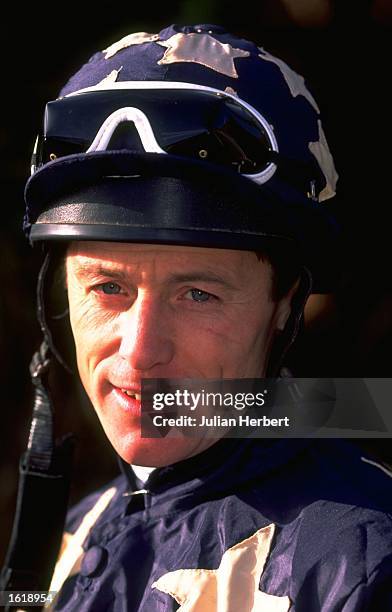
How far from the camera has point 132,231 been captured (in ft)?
6.36

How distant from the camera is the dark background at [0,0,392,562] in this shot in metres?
3.58

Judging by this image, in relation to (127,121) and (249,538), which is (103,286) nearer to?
(127,121)

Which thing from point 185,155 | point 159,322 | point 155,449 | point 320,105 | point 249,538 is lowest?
point 249,538

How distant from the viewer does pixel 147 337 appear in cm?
193

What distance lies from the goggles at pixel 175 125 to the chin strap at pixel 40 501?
0.78 meters

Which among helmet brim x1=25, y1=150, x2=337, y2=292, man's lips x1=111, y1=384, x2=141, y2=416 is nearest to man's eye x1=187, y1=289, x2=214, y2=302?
helmet brim x1=25, y1=150, x2=337, y2=292

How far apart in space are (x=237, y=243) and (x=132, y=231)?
0.75 feet

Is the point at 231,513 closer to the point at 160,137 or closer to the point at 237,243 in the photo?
the point at 237,243

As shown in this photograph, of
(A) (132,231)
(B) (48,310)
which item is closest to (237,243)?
(A) (132,231)

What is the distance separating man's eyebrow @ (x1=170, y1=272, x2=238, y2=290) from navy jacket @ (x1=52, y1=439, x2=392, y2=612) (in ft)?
1.24

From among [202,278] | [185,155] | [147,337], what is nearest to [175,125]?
[185,155]

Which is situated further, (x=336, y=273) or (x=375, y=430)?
(x=375, y=430)

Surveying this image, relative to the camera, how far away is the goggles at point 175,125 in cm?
199

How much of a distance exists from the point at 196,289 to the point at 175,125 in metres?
0.37
